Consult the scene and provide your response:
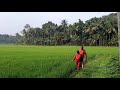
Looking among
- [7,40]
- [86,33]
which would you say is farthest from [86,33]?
[7,40]

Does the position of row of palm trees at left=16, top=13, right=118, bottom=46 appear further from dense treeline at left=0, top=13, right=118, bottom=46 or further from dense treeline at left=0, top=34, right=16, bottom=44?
dense treeline at left=0, top=34, right=16, bottom=44

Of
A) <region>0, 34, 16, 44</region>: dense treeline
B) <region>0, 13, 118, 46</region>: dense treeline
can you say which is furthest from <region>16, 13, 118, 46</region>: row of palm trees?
<region>0, 34, 16, 44</region>: dense treeline

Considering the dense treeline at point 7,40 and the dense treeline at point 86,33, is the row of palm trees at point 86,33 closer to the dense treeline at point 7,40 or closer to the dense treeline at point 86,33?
the dense treeline at point 86,33

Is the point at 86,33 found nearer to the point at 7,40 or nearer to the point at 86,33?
the point at 86,33

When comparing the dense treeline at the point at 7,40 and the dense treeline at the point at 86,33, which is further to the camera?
the dense treeline at the point at 7,40

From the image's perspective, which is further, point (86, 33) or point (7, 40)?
point (7, 40)

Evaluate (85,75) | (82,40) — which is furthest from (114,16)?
(85,75)

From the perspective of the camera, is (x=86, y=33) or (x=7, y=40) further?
(x=7, y=40)

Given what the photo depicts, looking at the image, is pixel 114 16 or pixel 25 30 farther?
pixel 25 30

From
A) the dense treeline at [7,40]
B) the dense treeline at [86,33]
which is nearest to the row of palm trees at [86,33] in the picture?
the dense treeline at [86,33]
